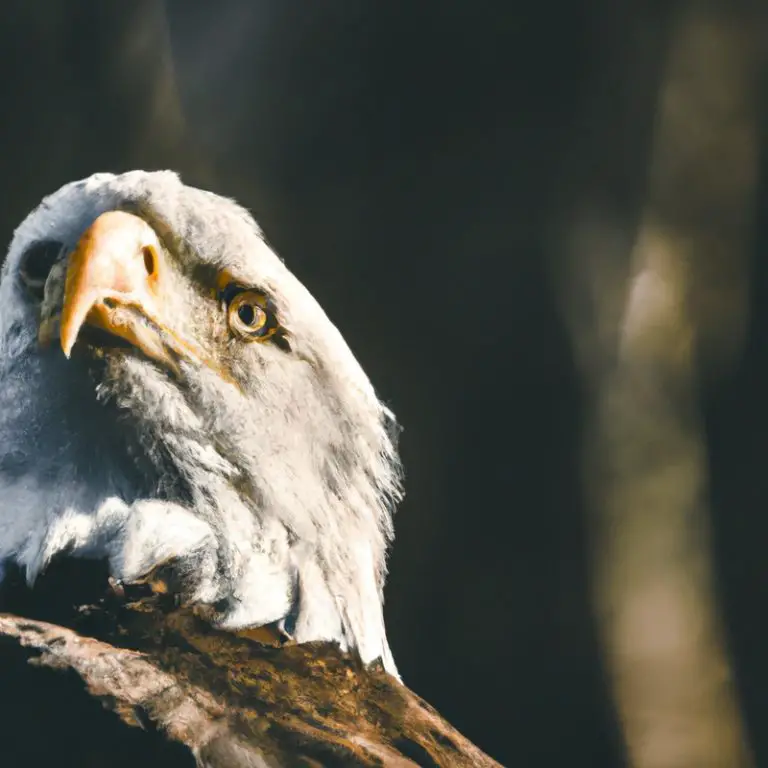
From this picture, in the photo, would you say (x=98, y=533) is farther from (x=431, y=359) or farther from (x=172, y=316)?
(x=431, y=359)

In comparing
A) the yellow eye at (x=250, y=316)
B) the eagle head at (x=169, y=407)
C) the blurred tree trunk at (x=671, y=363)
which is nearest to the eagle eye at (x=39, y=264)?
the eagle head at (x=169, y=407)

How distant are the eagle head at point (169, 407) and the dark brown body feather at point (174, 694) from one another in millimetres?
32

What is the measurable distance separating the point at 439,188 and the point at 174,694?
70cm

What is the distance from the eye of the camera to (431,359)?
1.27 m

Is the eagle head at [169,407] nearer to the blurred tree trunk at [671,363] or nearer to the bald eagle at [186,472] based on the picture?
the bald eagle at [186,472]

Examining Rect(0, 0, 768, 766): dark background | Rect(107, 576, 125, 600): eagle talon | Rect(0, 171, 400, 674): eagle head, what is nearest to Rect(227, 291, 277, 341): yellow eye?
Rect(0, 171, 400, 674): eagle head

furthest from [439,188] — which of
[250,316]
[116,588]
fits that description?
[116,588]

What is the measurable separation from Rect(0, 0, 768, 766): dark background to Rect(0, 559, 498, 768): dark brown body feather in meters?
0.17

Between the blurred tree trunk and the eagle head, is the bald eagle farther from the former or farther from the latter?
the blurred tree trunk

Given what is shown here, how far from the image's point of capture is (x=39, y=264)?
1.03 m

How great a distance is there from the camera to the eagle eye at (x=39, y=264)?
1024mm

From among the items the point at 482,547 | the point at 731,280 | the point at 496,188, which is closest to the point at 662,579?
the point at 482,547

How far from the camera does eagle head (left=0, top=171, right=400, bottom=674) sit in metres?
1.00

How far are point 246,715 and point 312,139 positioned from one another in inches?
28.2
